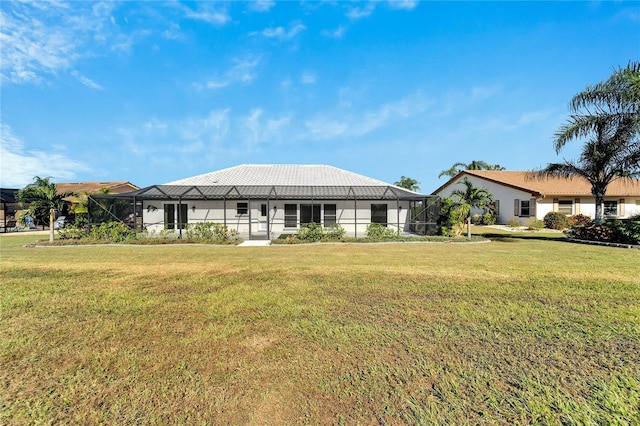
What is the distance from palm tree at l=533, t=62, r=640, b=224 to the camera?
13.1m

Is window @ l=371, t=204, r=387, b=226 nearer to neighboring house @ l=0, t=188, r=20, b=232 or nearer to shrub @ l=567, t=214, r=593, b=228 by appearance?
shrub @ l=567, t=214, r=593, b=228

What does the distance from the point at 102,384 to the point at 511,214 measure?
29916 mm

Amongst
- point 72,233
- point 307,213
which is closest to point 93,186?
point 72,233

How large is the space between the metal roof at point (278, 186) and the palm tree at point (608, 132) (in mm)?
7777

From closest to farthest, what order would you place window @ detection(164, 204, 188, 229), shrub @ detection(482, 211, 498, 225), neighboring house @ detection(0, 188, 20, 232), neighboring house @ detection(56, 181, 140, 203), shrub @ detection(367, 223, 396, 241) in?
1. shrub @ detection(367, 223, 396, 241)
2. window @ detection(164, 204, 188, 229)
3. neighboring house @ detection(0, 188, 20, 232)
4. shrub @ detection(482, 211, 498, 225)
5. neighboring house @ detection(56, 181, 140, 203)

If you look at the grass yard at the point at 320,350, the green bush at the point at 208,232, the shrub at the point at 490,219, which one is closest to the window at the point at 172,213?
the green bush at the point at 208,232

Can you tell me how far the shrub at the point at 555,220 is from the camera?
22.7 meters

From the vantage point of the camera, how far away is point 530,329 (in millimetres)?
3914

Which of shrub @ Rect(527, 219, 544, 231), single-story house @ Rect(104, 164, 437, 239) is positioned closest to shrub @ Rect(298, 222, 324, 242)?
single-story house @ Rect(104, 164, 437, 239)

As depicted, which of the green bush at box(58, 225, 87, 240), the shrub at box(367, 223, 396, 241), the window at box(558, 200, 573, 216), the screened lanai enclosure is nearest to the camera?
the green bush at box(58, 225, 87, 240)

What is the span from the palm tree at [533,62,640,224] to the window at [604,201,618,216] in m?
14.3

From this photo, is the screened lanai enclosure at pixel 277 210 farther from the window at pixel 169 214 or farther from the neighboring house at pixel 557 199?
the neighboring house at pixel 557 199

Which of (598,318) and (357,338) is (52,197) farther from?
(598,318)

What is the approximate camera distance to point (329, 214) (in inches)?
773
